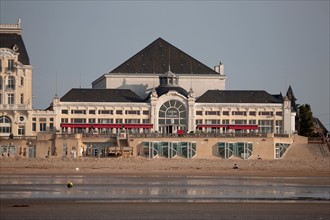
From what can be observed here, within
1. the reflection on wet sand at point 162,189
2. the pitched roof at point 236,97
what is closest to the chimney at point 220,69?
the pitched roof at point 236,97

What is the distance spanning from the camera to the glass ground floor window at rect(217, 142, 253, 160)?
8881 cm

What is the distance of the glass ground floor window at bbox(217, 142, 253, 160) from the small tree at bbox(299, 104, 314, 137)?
20889mm

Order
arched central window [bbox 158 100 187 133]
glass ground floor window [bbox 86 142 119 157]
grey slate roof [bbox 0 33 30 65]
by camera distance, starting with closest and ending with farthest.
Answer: glass ground floor window [bbox 86 142 119 157], grey slate roof [bbox 0 33 30 65], arched central window [bbox 158 100 187 133]

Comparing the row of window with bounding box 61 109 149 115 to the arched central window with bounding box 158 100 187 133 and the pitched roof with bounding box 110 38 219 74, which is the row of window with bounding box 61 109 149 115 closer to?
the arched central window with bounding box 158 100 187 133

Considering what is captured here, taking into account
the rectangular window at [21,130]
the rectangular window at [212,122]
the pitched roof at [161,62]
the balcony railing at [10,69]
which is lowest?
the rectangular window at [21,130]

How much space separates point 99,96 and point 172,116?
8.09m

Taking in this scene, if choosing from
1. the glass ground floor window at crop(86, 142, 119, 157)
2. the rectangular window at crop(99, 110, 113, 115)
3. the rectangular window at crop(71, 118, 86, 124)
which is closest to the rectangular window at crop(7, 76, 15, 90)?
the rectangular window at crop(71, 118, 86, 124)

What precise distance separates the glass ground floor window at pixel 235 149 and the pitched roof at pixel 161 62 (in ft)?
55.7

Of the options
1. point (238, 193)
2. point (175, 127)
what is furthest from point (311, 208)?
point (175, 127)

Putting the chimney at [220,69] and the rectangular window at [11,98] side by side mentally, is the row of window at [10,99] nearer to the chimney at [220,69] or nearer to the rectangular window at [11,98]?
the rectangular window at [11,98]

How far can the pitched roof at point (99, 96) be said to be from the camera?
312 ft

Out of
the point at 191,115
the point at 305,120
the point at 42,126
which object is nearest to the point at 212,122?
the point at 191,115

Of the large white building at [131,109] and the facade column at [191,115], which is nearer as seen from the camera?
the large white building at [131,109]

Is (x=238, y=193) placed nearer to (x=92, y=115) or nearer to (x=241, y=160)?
(x=241, y=160)
